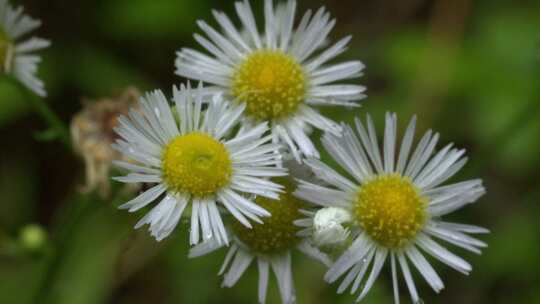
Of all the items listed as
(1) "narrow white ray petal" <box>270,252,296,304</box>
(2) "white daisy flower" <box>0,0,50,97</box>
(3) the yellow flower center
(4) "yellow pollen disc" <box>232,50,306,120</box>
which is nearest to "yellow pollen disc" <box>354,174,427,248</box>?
(1) "narrow white ray petal" <box>270,252,296,304</box>

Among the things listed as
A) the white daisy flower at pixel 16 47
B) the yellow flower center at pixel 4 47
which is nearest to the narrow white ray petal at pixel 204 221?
the white daisy flower at pixel 16 47

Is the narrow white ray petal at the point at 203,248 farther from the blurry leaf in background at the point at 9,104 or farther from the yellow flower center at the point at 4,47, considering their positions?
the blurry leaf in background at the point at 9,104

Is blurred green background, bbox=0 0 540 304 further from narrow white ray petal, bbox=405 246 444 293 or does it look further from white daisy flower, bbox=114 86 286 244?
white daisy flower, bbox=114 86 286 244

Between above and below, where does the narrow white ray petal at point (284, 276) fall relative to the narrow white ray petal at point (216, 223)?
below

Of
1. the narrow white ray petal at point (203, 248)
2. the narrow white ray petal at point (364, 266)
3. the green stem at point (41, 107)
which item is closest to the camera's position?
the narrow white ray petal at point (364, 266)

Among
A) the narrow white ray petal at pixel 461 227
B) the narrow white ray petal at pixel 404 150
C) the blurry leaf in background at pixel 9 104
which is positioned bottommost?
the narrow white ray petal at pixel 461 227

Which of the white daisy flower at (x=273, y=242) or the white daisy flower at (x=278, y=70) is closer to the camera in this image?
the white daisy flower at (x=273, y=242)
